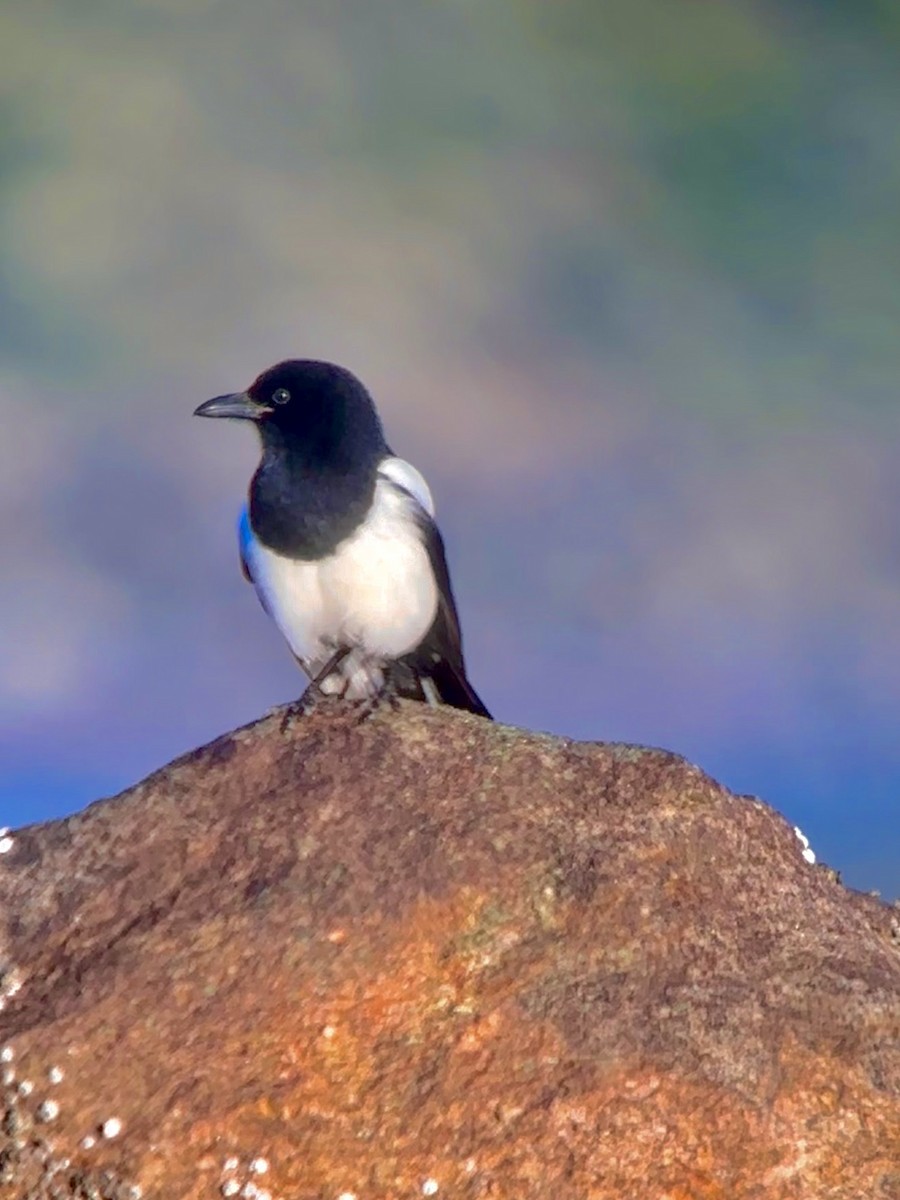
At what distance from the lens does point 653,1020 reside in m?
3.55

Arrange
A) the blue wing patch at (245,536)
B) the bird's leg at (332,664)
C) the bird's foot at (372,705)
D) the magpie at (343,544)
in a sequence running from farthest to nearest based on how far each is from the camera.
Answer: the blue wing patch at (245,536)
the magpie at (343,544)
the bird's leg at (332,664)
the bird's foot at (372,705)

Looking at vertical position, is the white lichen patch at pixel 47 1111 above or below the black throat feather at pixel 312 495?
below

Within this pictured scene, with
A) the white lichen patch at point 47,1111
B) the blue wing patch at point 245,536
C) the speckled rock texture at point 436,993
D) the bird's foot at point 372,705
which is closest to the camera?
the speckled rock texture at point 436,993

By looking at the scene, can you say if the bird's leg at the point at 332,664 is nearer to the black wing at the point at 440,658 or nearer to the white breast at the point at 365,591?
the white breast at the point at 365,591

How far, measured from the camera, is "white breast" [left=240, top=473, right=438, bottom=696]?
558 cm

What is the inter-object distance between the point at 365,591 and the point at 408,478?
60 centimetres

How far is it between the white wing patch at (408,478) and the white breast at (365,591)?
3cm

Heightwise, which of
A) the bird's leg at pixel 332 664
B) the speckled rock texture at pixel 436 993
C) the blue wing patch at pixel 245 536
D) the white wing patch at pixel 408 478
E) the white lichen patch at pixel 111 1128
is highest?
the white wing patch at pixel 408 478

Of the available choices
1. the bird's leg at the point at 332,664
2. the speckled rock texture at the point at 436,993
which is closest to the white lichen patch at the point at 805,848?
the speckled rock texture at the point at 436,993

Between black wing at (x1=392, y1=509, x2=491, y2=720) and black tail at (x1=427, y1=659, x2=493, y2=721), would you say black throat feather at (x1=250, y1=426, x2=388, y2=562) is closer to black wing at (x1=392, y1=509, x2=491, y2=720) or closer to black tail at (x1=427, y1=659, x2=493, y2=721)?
black wing at (x1=392, y1=509, x2=491, y2=720)

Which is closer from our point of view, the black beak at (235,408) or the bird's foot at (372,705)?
the bird's foot at (372,705)

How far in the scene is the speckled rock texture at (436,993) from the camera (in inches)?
133

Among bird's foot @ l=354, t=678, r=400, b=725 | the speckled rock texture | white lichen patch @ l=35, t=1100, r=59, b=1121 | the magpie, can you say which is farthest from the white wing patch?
white lichen patch @ l=35, t=1100, r=59, b=1121

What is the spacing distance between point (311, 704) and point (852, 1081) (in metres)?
2.06
